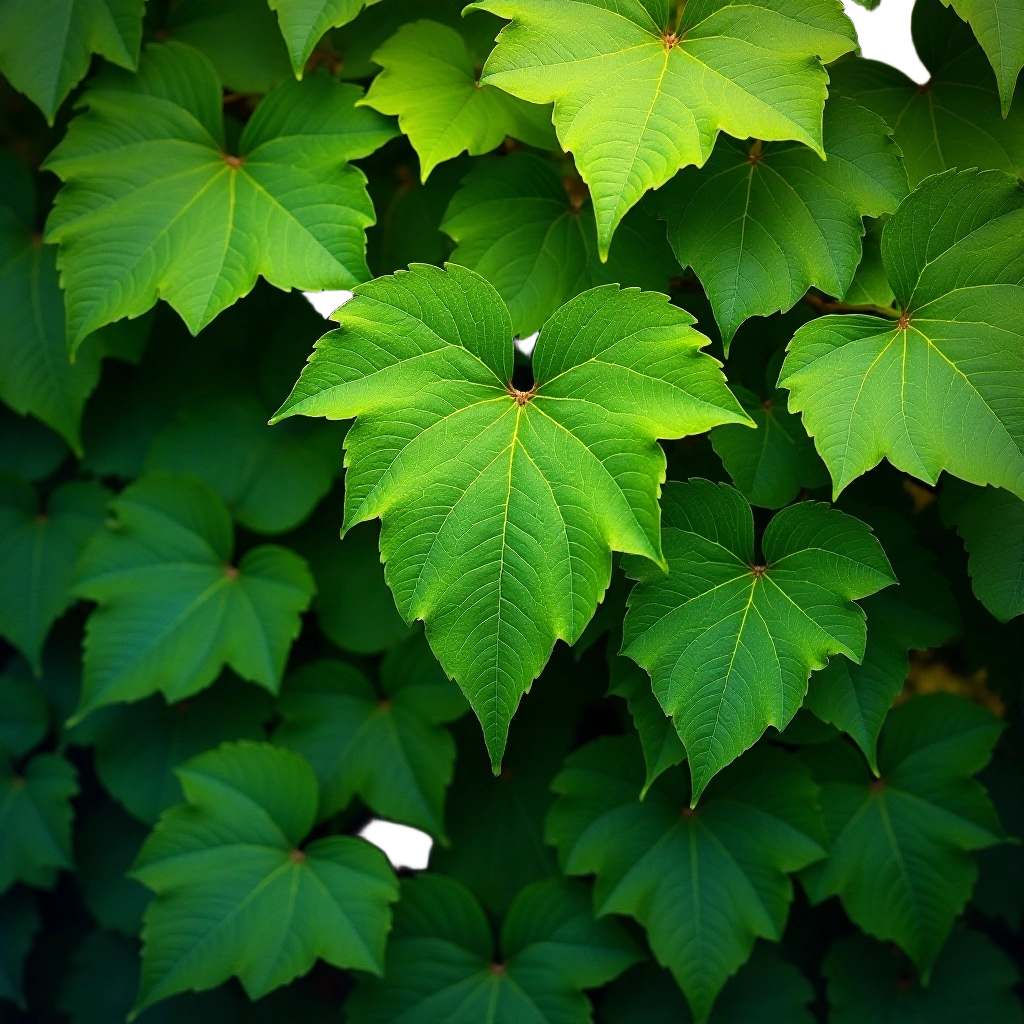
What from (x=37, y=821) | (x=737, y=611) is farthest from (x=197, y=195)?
(x=37, y=821)

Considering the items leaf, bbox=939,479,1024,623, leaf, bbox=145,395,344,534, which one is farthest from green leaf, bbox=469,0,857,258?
leaf, bbox=145,395,344,534

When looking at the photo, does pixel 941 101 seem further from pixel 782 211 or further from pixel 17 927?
pixel 17 927

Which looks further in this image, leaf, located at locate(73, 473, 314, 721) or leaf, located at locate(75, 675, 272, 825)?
leaf, located at locate(75, 675, 272, 825)

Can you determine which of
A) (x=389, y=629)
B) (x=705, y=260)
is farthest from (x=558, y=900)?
(x=705, y=260)

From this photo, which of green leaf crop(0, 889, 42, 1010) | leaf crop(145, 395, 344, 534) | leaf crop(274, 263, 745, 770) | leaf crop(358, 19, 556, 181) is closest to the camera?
leaf crop(274, 263, 745, 770)

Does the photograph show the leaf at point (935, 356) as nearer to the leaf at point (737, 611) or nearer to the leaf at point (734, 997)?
the leaf at point (737, 611)

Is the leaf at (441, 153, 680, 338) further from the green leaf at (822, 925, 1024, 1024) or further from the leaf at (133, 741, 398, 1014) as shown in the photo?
the green leaf at (822, 925, 1024, 1024)
